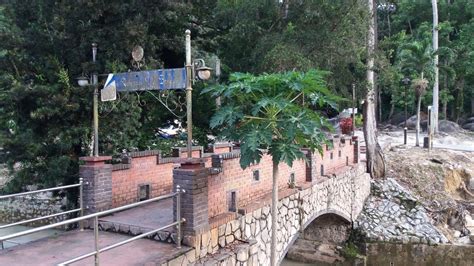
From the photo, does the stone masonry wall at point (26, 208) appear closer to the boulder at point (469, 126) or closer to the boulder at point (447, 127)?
the boulder at point (447, 127)

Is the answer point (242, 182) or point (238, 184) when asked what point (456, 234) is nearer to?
point (242, 182)

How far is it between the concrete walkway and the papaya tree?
4.88 ft

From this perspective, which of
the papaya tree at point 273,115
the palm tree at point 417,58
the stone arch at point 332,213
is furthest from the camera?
the palm tree at point 417,58

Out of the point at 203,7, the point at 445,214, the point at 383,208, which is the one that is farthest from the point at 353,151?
the point at 203,7

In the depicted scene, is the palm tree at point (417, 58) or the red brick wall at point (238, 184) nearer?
the red brick wall at point (238, 184)

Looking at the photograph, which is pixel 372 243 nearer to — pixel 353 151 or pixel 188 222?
pixel 353 151

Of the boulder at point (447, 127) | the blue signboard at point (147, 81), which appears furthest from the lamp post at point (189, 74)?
the boulder at point (447, 127)

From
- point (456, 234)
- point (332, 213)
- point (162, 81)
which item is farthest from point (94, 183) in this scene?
point (456, 234)

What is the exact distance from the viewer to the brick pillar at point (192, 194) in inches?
198

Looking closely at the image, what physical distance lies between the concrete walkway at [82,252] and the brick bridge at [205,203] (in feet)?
0.07

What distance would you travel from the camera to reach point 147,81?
578 centimetres

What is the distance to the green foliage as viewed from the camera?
5004 millimetres

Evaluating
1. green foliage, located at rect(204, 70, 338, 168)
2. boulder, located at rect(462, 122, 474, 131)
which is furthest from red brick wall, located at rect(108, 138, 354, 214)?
boulder, located at rect(462, 122, 474, 131)

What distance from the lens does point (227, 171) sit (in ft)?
19.6
